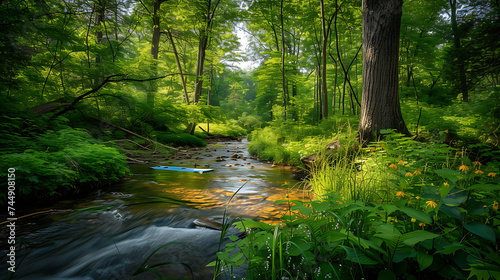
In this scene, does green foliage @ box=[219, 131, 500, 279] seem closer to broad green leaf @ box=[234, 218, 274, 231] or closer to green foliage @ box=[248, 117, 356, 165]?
broad green leaf @ box=[234, 218, 274, 231]

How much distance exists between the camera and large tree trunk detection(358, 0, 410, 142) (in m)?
4.37

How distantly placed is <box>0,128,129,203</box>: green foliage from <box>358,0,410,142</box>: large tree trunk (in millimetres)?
5121

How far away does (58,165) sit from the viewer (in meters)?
2.95

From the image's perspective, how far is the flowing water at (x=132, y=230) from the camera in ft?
6.08

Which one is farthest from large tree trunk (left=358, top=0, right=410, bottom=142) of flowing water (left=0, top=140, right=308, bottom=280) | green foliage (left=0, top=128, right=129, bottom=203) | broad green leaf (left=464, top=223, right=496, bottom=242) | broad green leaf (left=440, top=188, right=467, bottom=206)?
green foliage (left=0, top=128, right=129, bottom=203)

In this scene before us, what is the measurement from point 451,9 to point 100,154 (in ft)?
64.3

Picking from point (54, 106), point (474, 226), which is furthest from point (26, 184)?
Answer: point (474, 226)

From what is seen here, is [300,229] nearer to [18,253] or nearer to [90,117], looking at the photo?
[18,253]

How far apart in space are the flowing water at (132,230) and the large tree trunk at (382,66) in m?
2.44

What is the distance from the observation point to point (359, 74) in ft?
57.6

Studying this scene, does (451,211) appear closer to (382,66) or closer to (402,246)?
(402,246)

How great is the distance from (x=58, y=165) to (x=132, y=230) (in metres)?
1.48

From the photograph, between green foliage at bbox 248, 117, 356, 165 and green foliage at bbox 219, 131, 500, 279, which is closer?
green foliage at bbox 219, 131, 500, 279

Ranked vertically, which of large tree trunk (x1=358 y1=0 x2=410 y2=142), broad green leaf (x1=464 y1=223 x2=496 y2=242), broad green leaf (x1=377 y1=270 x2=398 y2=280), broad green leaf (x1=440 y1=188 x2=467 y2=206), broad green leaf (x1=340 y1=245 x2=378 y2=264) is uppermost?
large tree trunk (x1=358 y1=0 x2=410 y2=142)
